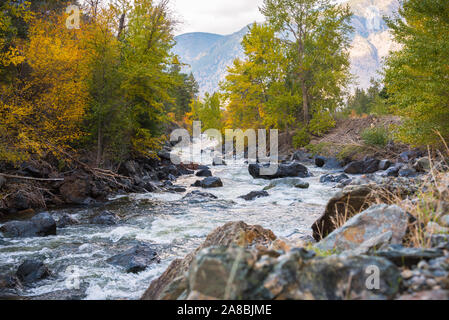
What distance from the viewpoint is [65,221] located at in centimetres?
891

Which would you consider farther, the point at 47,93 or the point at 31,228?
the point at 47,93

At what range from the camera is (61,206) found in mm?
11242

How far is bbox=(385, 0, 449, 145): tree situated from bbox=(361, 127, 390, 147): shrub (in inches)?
285

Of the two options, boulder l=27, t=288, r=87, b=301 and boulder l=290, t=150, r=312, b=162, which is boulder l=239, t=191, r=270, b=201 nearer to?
boulder l=27, t=288, r=87, b=301

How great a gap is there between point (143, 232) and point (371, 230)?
610 cm

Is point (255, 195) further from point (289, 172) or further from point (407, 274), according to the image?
point (407, 274)

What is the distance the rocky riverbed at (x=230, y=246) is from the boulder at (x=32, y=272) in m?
0.02

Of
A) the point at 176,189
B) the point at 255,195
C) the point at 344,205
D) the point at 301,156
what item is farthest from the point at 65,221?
the point at 301,156

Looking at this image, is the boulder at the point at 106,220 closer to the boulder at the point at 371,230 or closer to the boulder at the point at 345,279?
the boulder at the point at 371,230

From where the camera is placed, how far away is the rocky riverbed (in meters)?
2.37

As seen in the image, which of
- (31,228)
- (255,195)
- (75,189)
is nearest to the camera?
(31,228)
